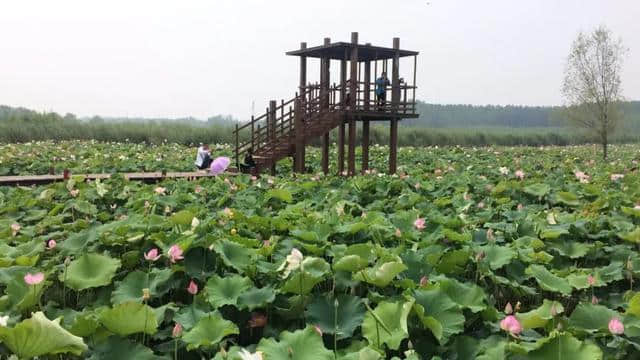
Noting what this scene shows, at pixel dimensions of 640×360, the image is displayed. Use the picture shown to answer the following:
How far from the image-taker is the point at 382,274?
8.48 feet

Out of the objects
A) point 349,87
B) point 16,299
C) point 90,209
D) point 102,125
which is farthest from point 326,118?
point 102,125

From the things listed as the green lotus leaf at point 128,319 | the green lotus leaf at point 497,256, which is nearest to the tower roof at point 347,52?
the green lotus leaf at point 497,256

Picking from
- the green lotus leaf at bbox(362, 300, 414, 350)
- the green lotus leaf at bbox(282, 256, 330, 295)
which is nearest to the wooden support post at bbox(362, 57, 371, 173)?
the green lotus leaf at bbox(282, 256, 330, 295)

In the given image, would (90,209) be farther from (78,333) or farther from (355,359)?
(355,359)

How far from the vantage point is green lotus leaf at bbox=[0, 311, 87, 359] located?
185 cm

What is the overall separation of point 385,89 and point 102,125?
53.3 ft

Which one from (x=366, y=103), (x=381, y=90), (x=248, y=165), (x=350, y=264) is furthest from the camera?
(x=381, y=90)

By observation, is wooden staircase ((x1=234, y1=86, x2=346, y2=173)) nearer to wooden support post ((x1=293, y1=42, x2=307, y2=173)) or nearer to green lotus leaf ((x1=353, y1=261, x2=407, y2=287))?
wooden support post ((x1=293, y1=42, x2=307, y2=173))

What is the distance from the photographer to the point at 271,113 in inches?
469

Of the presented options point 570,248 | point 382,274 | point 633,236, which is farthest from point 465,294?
point 633,236

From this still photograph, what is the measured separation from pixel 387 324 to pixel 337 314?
0.89 ft

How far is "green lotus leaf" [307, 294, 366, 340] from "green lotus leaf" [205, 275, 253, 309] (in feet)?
1.09

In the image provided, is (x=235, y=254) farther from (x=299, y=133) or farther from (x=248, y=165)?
(x=299, y=133)

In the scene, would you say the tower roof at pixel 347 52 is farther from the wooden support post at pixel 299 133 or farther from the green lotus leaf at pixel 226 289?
the green lotus leaf at pixel 226 289
